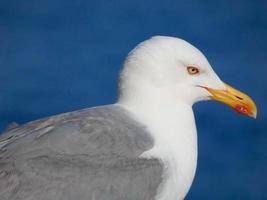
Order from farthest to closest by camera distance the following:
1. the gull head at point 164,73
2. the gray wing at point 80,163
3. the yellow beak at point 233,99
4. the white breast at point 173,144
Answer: the yellow beak at point 233,99
the gull head at point 164,73
the white breast at point 173,144
the gray wing at point 80,163

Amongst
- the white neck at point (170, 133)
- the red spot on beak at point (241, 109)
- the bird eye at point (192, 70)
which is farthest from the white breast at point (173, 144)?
the red spot on beak at point (241, 109)

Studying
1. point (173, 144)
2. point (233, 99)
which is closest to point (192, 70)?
point (233, 99)

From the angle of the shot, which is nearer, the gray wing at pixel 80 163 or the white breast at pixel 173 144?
the gray wing at pixel 80 163

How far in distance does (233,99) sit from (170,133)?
460mm

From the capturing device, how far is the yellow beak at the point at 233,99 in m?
5.77

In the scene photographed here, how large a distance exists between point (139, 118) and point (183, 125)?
227mm

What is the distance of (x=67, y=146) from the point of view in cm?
528

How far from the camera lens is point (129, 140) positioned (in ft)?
17.5

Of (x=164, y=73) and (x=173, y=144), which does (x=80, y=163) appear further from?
(x=164, y=73)

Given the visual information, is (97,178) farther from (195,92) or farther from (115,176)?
(195,92)

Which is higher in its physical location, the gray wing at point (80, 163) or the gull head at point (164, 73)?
the gull head at point (164, 73)

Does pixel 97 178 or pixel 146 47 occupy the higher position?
pixel 146 47

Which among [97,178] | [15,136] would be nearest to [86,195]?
[97,178]

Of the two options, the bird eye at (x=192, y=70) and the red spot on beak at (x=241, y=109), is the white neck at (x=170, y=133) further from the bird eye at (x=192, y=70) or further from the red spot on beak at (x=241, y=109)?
the red spot on beak at (x=241, y=109)
